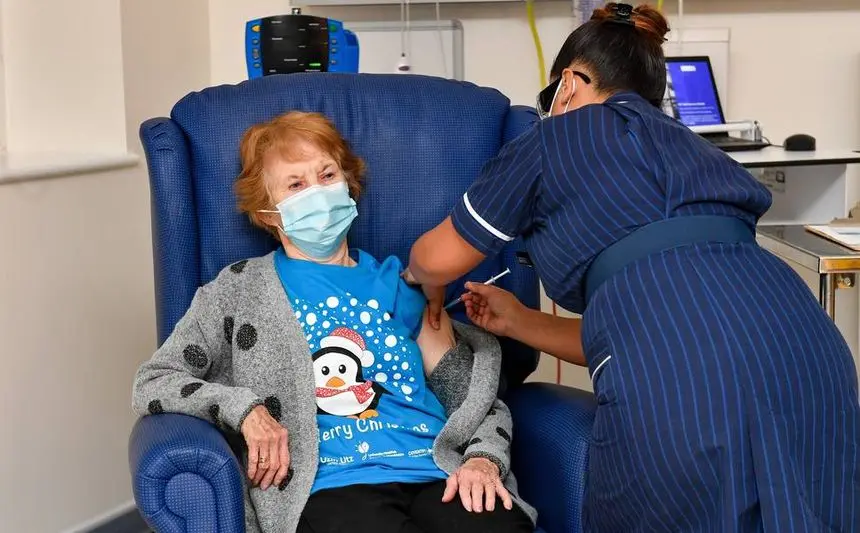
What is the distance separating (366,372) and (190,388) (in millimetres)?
275

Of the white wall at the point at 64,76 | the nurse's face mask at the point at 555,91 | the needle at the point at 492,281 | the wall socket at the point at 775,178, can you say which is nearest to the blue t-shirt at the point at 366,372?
the needle at the point at 492,281

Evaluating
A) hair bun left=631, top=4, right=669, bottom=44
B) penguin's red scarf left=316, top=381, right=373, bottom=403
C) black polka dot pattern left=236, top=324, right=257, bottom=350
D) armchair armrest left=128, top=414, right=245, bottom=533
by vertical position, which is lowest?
armchair armrest left=128, top=414, right=245, bottom=533

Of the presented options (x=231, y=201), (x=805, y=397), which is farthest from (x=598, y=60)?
(x=231, y=201)

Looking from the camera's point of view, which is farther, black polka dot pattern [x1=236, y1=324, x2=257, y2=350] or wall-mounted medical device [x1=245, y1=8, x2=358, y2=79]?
wall-mounted medical device [x1=245, y1=8, x2=358, y2=79]

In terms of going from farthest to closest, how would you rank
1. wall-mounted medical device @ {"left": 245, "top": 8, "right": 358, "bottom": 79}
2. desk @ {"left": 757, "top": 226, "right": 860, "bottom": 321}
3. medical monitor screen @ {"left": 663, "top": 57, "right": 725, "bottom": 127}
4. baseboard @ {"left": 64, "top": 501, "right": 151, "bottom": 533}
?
medical monitor screen @ {"left": 663, "top": 57, "right": 725, "bottom": 127}
baseboard @ {"left": 64, "top": 501, "right": 151, "bottom": 533}
wall-mounted medical device @ {"left": 245, "top": 8, "right": 358, "bottom": 79}
desk @ {"left": 757, "top": 226, "right": 860, "bottom": 321}

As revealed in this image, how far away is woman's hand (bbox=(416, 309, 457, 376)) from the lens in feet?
6.05

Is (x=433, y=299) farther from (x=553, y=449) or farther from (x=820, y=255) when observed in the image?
(x=820, y=255)

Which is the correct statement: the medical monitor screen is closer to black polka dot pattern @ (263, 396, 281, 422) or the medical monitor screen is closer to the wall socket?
the wall socket

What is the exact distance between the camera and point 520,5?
3199 mm

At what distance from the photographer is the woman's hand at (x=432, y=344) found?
72.6 inches

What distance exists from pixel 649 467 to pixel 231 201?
885 mm

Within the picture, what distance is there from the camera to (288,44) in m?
2.26

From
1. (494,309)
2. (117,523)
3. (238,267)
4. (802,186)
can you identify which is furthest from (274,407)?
(802,186)

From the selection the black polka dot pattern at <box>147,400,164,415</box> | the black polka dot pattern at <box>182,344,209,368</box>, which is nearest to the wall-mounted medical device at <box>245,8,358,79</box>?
the black polka dot pattern at <box>182,344,209,368</box>
